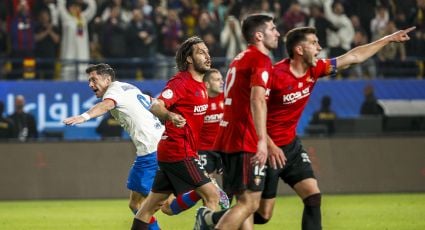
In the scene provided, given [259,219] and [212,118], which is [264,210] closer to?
[259,219]

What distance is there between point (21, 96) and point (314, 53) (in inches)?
478

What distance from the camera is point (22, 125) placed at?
825 inches

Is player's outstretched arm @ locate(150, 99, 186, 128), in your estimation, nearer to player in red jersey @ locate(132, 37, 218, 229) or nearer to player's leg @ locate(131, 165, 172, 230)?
player in red jersey @ locate(132, 37, 218, 229)

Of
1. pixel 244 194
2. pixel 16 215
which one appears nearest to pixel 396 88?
pixel 16 215

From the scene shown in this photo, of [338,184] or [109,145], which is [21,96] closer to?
[109,145]

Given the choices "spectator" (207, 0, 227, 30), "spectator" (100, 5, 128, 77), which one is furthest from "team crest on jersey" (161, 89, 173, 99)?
"spectator" (207, 0, 227, 30)

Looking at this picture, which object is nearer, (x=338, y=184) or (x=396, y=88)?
(x=338, y=184)

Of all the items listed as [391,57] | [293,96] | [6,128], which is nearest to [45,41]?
[6,128]

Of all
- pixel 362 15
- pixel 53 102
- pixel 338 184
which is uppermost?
pixel 362 15

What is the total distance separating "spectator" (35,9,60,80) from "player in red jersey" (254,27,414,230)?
12285 mm

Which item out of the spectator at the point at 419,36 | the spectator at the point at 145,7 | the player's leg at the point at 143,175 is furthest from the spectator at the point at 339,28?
the player's leg at the point at 143,175

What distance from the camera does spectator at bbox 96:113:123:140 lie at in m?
21.3

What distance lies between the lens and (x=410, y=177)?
67.9ft

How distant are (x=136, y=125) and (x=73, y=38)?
35.2ft
